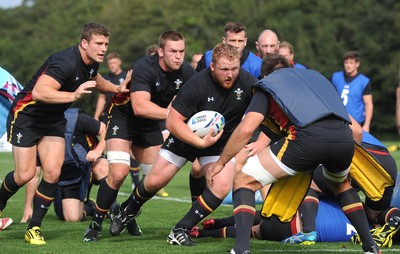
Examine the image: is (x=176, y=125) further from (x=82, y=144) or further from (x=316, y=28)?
(x=316, y=28)

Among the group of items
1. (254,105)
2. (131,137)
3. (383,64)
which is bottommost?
(383,64)

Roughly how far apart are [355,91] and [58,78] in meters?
7.57

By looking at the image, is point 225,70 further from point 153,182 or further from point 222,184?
point 153,182

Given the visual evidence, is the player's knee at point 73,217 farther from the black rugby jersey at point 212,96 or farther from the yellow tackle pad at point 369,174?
the yellow tackle pad at point 369,174

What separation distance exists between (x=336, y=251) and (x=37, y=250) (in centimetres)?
263

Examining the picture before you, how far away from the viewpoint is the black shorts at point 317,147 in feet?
21.6

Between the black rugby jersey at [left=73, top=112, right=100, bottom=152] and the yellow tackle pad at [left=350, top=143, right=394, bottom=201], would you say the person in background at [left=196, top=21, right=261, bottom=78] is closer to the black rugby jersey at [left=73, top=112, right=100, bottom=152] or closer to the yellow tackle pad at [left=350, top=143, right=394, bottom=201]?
the black rugby jersey at [left=73, top=112, right=100, bottom=152]

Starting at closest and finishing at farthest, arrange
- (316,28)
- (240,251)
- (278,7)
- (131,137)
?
1. (240,251)
2. (131,137)
3. (316,28)
4. (278,7)

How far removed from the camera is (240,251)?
6605mm

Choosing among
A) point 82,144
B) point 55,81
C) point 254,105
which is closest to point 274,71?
point 254,105

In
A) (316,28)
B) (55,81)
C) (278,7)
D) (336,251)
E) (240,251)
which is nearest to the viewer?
(240,251)

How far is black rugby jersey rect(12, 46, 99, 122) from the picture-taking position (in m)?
8.12

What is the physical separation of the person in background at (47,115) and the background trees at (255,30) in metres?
39.6

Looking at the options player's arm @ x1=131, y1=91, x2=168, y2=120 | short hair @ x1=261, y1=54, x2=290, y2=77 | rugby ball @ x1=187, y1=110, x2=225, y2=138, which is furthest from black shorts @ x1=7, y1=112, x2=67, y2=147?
short hair @ x1=261, y1=54, x2=290, y2=77
